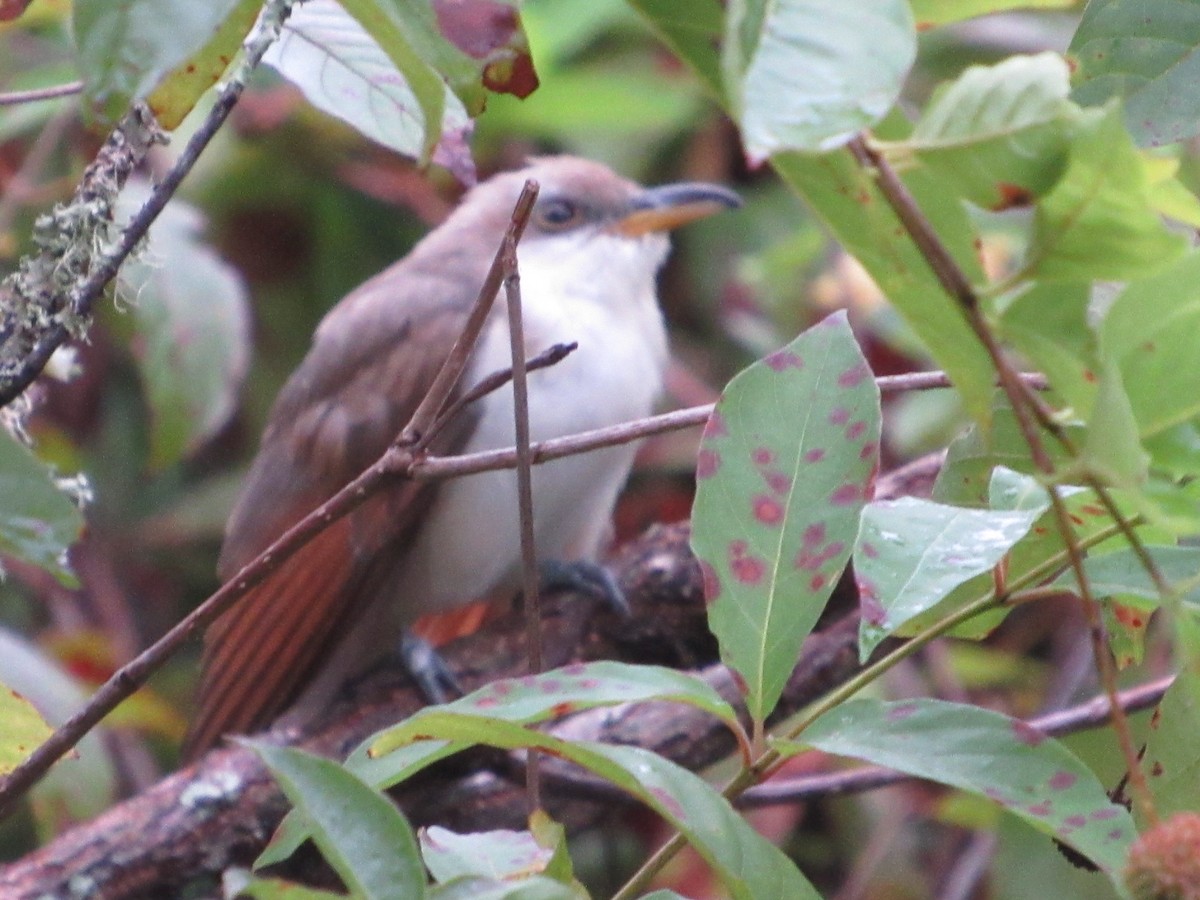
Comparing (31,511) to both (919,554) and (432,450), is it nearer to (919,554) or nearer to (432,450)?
(919,554)

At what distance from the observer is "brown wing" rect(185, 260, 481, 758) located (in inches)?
110

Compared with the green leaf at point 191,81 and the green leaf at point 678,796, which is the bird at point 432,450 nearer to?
the green leaf at point 191,81

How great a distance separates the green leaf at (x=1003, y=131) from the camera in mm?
759

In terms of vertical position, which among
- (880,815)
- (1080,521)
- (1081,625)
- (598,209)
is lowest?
(880,815)

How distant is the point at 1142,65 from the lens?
1.18m

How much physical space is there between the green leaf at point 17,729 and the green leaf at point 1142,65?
908 mm

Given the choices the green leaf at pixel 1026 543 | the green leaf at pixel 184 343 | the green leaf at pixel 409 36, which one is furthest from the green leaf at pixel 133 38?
the green leaf at pixel 184 343

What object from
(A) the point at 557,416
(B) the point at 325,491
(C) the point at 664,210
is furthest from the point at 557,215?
(B) the point at 325,491

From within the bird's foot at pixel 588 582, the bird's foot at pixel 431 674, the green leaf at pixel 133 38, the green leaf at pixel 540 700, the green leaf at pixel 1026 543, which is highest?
the green leaf at pixel 133 38

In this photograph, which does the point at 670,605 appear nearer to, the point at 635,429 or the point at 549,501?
the point at 549,501

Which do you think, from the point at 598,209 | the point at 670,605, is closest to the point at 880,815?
the point at 670,605

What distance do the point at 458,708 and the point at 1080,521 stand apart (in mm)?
467

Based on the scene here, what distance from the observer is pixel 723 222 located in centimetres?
429

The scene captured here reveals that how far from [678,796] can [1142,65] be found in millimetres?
649
